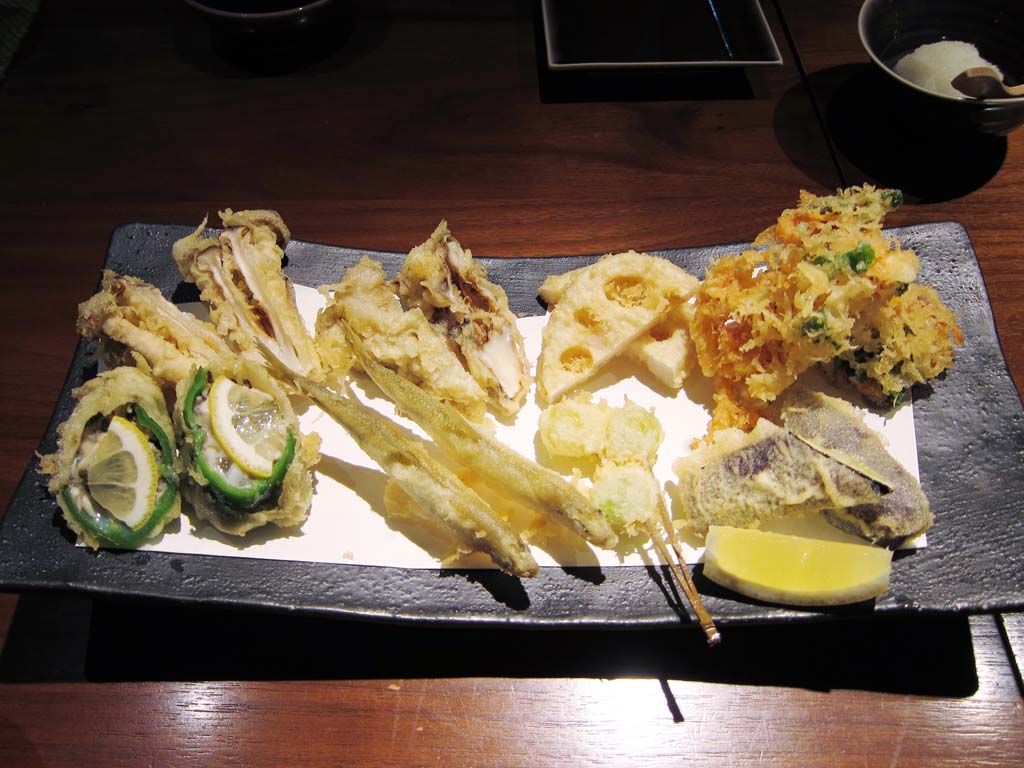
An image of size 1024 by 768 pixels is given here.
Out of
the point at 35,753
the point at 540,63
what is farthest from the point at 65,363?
the point at 540,63

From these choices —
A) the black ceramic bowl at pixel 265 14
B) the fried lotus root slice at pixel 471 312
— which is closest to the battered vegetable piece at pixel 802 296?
the fried lotus root slice at pixel 471 312

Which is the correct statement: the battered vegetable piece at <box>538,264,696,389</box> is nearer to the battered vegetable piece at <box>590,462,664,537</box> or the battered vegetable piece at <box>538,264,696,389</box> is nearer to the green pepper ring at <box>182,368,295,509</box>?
the battered vegetable piece at <box>590,462,664,537</box>

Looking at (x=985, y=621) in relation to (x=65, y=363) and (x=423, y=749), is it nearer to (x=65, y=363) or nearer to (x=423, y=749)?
(x=423, y=749)

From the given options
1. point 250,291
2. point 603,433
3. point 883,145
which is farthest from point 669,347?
point 883,145

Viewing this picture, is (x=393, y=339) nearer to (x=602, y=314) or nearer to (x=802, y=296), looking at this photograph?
(x=602, y=314)

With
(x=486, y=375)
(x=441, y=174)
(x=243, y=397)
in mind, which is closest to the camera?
(x=243, y=397)

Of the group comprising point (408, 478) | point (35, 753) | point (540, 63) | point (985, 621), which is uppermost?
point (540, 63)

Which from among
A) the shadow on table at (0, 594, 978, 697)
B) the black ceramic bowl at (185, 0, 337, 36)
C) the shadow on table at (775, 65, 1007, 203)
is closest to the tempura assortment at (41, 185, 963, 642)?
the shadow on table at (0, 594, 978, 697)
